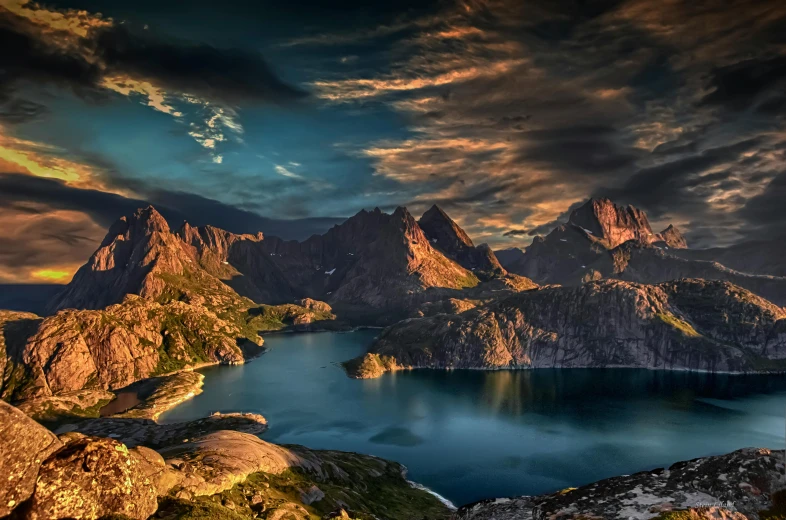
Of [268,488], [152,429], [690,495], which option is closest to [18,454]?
[690,495]

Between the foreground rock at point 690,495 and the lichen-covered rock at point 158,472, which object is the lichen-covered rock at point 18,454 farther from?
the foreground rock at point 690,495

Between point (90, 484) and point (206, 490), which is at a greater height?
point (90, 484)

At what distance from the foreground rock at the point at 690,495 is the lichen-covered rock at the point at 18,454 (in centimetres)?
2357

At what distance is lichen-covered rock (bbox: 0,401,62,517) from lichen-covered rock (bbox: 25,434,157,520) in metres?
0.45

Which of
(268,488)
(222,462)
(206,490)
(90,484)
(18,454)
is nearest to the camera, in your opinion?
(18,454)

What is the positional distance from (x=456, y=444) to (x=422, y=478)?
41300 millimetres

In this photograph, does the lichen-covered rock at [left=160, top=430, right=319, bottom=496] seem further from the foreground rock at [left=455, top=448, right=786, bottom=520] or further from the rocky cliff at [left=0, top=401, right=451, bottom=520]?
the foreground rock at [left=455, top=448, right=786, bottom=520]

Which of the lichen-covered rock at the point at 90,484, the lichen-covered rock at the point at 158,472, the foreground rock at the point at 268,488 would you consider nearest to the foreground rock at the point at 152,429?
the foreground rock at the point at 268,488

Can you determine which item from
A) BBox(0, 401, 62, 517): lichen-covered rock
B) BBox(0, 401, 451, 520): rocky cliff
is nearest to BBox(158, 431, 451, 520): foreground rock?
BBox(0, 401, 451, 520): rocky cliff

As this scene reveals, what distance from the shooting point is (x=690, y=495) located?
1703cm

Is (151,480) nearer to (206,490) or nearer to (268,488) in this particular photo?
(206,490)

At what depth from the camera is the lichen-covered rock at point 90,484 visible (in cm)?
2138

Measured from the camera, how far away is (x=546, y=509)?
19375mm

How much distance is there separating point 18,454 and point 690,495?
31089 millimetres
